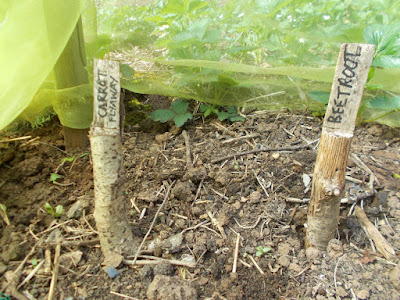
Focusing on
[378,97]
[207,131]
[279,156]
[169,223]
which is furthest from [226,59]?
[169,223]

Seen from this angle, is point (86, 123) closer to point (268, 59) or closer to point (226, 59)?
point (226, 59)

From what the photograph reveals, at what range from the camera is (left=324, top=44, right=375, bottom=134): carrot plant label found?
91 centimetres

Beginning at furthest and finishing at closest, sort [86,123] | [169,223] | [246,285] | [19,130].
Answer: [19,130] → [86,123] → [169,223] → [246,285]

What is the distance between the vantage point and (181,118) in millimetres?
1680

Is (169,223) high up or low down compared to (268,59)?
down

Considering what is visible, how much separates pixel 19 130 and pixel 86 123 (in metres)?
0.39

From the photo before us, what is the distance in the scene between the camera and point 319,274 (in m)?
1.10

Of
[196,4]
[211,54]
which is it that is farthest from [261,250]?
[196,4]

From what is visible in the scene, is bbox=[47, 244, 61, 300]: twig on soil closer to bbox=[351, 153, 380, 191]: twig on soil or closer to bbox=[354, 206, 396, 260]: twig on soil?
bbox=[354, 206, 396, 260]: twig on soil

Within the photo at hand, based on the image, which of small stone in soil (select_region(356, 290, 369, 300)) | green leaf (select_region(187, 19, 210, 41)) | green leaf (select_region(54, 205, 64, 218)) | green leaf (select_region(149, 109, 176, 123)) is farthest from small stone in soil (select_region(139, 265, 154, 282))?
green leaf (select_region(187, 19, 210, 41))

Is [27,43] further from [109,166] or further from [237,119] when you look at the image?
[237,119]

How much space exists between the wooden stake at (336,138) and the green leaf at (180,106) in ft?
2.85

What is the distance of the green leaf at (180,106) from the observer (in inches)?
67.9

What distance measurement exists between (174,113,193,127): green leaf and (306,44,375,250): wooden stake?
0.79m
